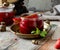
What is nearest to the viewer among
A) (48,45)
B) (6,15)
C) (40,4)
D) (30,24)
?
(48,45)

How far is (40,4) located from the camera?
1960mm

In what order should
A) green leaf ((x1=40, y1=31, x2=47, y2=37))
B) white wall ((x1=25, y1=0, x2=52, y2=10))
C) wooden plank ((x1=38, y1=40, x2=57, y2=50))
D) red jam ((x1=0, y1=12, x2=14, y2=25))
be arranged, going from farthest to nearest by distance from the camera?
white wall ((x1=25, y1=0, x2=52, y2=10)) < red jam ((x1=0, y1=12, x2=14, y2=25)) < green leaf ((x1=40, y1=31, x2=47, y2=37)) < wooden plank ((x1=38, y1=40, x2=57, y2=50))

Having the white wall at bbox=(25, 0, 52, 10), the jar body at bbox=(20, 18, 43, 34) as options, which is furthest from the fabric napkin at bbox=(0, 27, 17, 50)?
the white wall at bbox=(25, 0, 52, 10)

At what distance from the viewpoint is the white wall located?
1945 millimetres

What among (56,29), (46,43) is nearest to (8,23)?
(56,29)

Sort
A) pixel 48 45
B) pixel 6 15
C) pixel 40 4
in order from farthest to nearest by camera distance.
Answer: pixel 40 4
pixel 6 15
pixel 48 45

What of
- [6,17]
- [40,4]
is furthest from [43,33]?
[40,4]

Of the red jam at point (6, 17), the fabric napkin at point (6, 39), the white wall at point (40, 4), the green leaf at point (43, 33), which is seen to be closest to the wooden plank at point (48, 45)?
the green leaf at point (43, 33)

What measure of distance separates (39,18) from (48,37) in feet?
0.35

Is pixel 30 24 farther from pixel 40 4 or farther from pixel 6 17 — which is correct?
pixel 40 4

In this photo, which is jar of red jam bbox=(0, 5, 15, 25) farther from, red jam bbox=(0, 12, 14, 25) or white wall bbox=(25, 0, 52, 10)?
white wall bbox=(25, 0, 52, 10)

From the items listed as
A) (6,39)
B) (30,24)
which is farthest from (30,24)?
(6,39)

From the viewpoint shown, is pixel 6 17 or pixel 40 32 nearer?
pixel 40 32

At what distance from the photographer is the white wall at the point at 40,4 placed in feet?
6.38
